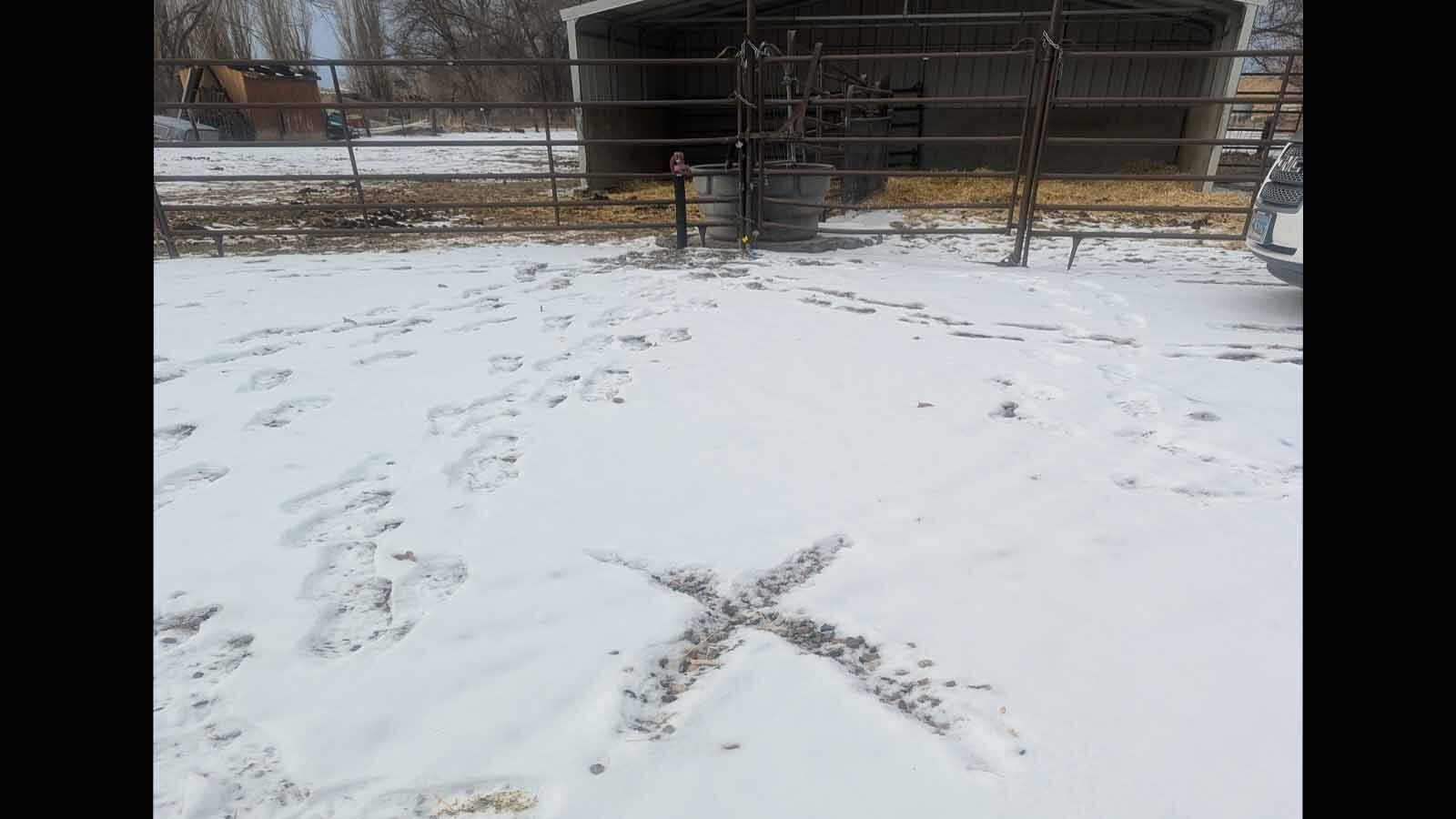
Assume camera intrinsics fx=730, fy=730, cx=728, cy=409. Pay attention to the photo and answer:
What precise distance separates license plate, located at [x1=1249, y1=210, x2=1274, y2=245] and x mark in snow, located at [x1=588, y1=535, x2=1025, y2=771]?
4042mm

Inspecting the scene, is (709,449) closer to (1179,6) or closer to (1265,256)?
(1265,256)

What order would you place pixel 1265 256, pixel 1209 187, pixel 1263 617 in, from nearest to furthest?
pixel 1263 617
pixel 1265 256
pixel 1209 187

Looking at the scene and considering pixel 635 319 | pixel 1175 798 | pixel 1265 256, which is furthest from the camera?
pixel 1265 256

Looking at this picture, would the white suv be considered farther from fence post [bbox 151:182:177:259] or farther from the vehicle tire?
fence post [bbox 151:182:177:259]

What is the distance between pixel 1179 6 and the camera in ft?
30.9

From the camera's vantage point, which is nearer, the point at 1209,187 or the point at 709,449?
the point at 709,449

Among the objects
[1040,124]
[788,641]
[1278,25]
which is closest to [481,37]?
[1278,25]

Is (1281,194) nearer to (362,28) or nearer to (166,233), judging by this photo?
(166,233)

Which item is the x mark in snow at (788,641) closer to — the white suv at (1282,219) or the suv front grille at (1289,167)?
the white suv at (1282,219)

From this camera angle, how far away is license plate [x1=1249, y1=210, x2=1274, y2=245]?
14.3 feet

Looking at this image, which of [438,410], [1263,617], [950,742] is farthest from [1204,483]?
[438,410]

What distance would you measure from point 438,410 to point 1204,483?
2730 mm

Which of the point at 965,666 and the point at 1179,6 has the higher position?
the point at 1179,6

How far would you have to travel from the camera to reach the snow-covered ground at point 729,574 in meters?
1.33
